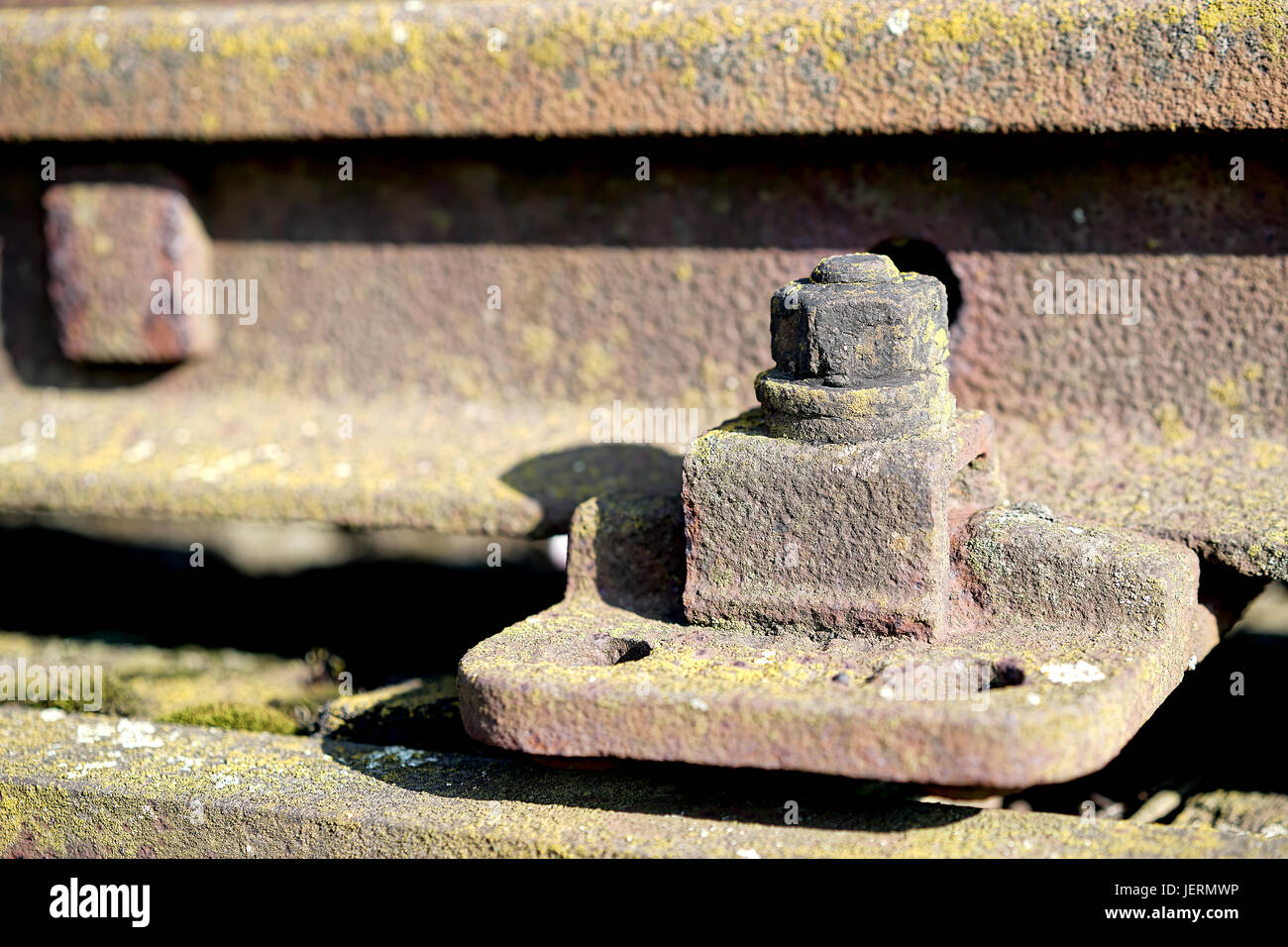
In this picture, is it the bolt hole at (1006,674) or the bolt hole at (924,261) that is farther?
the bolt hole at (924,261)

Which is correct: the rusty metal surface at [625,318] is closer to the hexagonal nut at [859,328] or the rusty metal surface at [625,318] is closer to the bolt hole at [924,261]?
the bolt hole at [924,261]

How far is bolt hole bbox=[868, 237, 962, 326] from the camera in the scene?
2.22 meters

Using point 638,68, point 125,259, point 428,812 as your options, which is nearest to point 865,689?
point 428,812

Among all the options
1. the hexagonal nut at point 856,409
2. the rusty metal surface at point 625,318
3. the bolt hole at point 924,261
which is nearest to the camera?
the hexagonal nut at point 856,409

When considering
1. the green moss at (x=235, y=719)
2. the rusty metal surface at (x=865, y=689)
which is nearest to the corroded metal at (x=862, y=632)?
the rusty metal surface at (x=865, y=689)

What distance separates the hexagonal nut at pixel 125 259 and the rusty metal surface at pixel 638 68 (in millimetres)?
123

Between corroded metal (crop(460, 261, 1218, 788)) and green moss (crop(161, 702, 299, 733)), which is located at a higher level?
corroded metal (crop(460, 261, 1218, 788))

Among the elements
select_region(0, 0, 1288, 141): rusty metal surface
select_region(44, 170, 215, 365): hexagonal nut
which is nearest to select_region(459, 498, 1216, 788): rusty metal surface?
select_region(0, 0, 1288, 141): rusty metal surface

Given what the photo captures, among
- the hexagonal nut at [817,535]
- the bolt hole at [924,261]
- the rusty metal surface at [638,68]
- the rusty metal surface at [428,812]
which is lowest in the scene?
the rusty metal surface at [428,812]

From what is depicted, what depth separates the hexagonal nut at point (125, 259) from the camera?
2.49 metres

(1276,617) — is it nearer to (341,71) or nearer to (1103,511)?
(1103,511)

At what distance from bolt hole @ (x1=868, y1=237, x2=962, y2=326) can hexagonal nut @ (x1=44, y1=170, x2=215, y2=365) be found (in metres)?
1.35

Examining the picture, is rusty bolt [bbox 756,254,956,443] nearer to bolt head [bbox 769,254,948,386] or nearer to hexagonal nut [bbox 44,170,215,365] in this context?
bolt head [bbox 769,254,948,386]

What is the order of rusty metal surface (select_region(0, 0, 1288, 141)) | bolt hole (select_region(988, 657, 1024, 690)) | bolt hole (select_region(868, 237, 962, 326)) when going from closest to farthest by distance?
bolt hole (select_region(988, 657, 1024, 690)) → rusty metal surface (select_region(0, 0, 1288, 141)) → bolt hole (select_region(868, 237, 962, 326))
